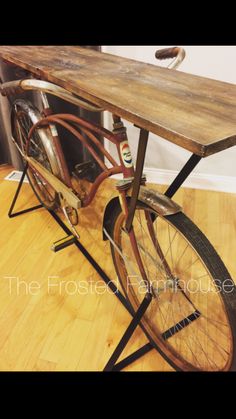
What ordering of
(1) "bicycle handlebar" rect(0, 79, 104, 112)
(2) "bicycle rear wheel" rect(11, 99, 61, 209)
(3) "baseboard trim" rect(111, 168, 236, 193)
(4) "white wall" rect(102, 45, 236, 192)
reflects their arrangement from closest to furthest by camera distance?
(1) "bicycle handlebar" rect(0, 79, 104, 112) → (2) "bicycle rear wheel" rect(11, 99, 61, 209) → (4) "white wall" rect(102, 45, 236, 192) → (3) "baseboard trim" rect(111, 168, 236, 193)

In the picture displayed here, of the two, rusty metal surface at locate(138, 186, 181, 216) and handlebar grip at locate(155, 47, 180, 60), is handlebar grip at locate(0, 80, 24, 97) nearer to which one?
handlebar grip at locate(155, 47, 180, 60)

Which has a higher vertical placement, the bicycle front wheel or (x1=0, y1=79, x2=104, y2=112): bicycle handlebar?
(x1=0, y1=79, x2=104, y2=112): bicycle handlebar

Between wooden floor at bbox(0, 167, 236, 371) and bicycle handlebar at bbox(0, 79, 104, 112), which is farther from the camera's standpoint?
wooden floor at bbox(0, 167, 236, 371)

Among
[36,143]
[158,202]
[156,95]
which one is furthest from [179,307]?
[36,143]

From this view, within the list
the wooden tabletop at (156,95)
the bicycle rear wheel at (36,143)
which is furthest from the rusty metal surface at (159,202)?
the bicycle rear wheel at (36,143)

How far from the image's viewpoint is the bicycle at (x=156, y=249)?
0.80 m

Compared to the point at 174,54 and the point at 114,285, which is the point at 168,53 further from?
the point at 114,285

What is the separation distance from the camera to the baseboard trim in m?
1.97

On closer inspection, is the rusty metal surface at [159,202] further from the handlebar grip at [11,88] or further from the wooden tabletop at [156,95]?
the handlebar grip at [11,88]

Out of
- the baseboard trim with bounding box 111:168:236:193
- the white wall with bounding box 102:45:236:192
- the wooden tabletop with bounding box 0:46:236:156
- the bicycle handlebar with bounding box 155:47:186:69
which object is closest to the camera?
the wooden tabletop with bounding box 0:46:236:156

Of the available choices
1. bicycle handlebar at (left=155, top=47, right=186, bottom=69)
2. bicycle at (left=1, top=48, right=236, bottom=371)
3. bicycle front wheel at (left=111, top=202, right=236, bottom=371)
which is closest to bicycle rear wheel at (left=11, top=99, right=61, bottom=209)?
bicycle at (left=1, top=48, right=236, bottom=371)

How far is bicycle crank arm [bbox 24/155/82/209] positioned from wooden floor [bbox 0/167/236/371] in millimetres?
364

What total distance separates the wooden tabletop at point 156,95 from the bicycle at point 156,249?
0.29 ft
